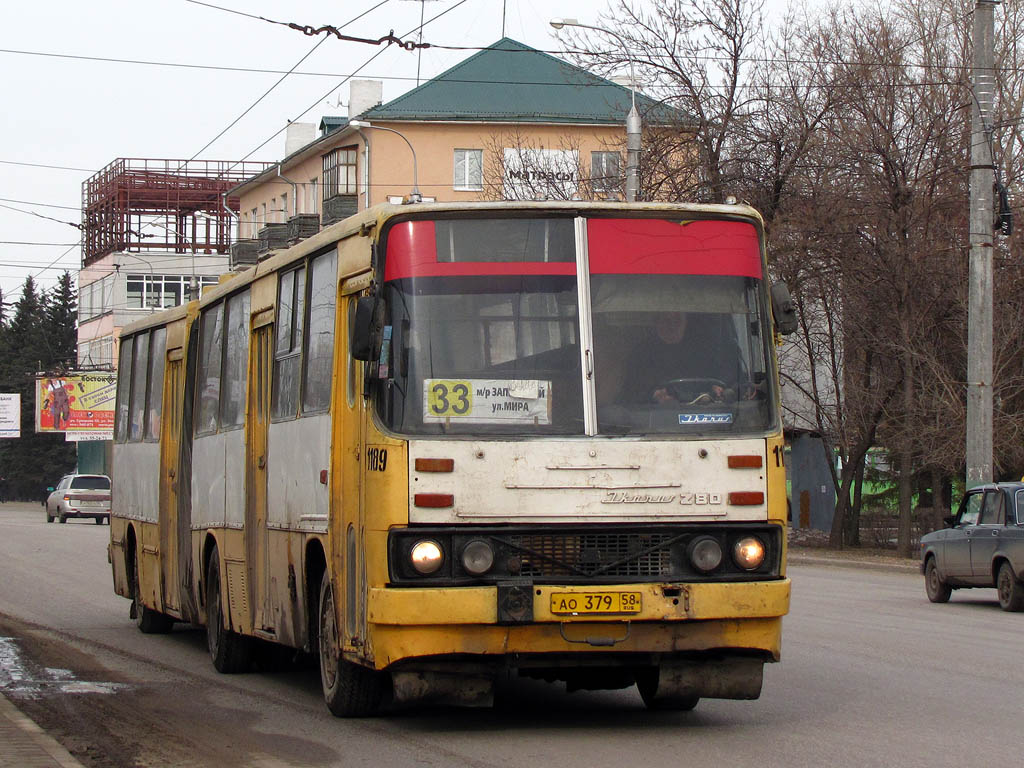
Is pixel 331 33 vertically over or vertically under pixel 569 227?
over

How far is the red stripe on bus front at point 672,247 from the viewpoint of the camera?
955cm

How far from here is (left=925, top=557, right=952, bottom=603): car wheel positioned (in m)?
21.4

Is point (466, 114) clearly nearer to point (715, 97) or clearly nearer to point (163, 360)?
point (715, 97)

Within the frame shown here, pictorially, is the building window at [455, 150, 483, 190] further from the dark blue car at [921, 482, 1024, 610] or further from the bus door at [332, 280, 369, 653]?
the bus door at [332, 280, 369, 653]

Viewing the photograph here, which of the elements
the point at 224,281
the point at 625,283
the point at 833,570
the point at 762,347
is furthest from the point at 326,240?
the point at 833,570

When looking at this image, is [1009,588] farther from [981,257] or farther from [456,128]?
[456,128]

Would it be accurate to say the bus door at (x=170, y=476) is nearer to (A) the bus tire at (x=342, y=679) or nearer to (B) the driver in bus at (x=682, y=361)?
(A) the bus tire at (x=342, y=679)

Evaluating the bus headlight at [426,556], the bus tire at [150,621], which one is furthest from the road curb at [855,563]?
the bus headlight at [426,556]

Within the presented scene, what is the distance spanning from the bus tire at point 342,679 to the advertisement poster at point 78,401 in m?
78.0

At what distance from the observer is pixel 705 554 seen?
912 cm

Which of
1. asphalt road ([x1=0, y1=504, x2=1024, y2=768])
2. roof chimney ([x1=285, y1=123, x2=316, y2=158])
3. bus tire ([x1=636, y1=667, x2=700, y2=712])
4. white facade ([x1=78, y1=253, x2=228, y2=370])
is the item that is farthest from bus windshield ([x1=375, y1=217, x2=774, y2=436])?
white facade ([x1=78, y1=253, x2=228, y2=370])

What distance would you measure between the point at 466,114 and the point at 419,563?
56749 mm

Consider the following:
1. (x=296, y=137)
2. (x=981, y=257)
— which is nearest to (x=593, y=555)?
(x=981, y=257)

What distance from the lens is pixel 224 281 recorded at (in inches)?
570
